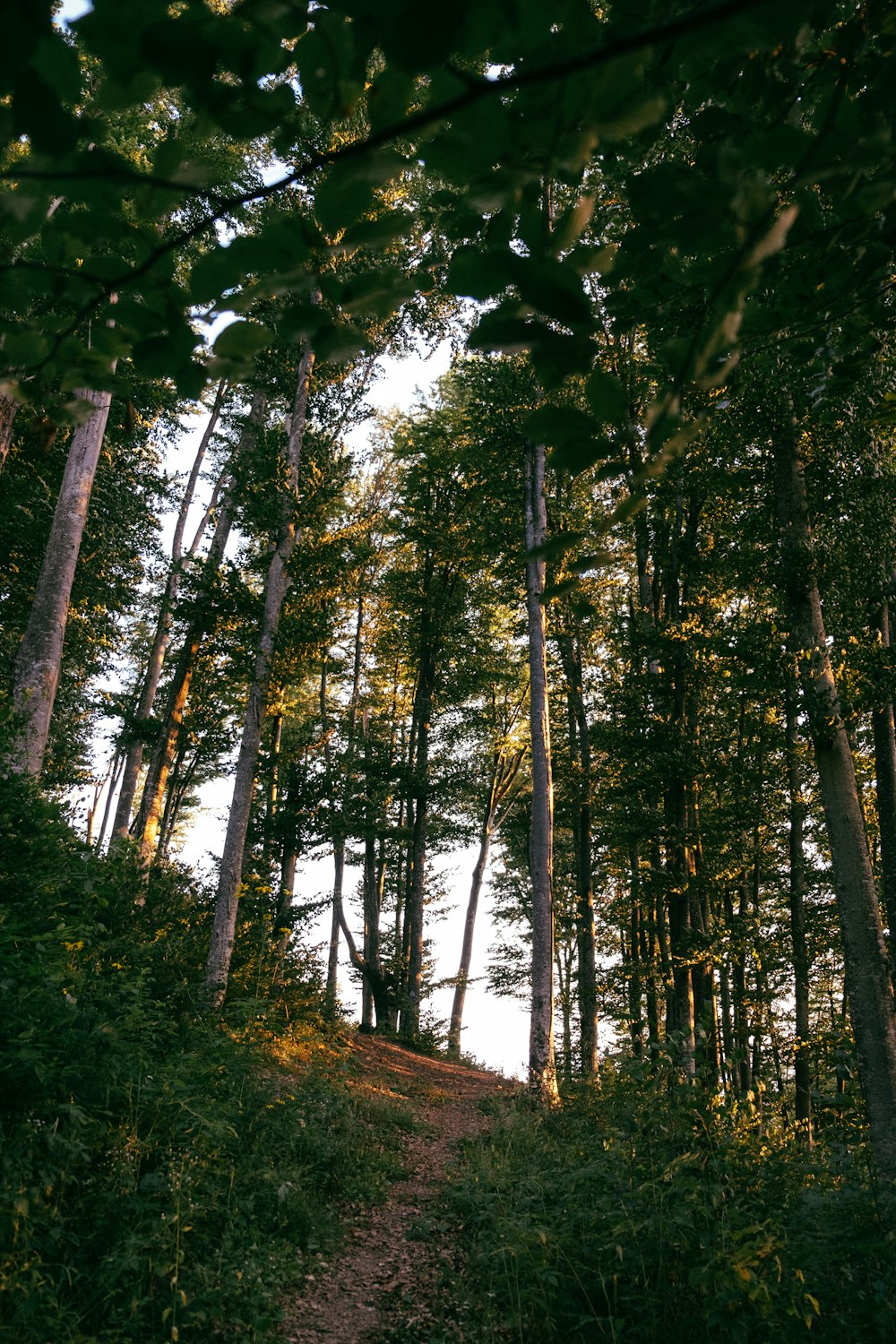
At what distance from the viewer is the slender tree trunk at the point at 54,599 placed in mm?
7891

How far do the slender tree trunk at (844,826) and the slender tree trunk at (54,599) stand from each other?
24.1ft

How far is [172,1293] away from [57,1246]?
0.60 meters

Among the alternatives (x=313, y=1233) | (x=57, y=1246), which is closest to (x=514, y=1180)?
(x=313, y=1233)

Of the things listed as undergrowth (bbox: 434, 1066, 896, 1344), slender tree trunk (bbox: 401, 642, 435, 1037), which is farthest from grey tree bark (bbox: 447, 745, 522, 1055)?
undergrowth (bbox: 434, 1066, 896, 1344)

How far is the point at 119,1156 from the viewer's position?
3.75 meters

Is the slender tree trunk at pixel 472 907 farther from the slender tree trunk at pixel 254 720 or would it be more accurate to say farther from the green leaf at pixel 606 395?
the green leaf at pixel 606 395

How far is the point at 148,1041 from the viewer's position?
481cm

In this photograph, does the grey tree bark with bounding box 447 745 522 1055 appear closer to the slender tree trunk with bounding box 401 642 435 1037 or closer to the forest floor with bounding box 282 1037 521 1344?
the slender tree trunk with bounding box 401 642 435 1037

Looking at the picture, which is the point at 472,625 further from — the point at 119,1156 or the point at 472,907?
the point at 119,1156

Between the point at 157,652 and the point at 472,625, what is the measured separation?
8225 mm

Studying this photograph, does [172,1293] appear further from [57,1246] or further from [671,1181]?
[671,1181]

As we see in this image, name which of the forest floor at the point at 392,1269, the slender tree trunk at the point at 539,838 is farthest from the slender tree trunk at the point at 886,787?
→ the forest floor at the point at 392,1269

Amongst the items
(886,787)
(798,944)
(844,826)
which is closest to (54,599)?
(844,826)

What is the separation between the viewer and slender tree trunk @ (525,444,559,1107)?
30.5 ft
